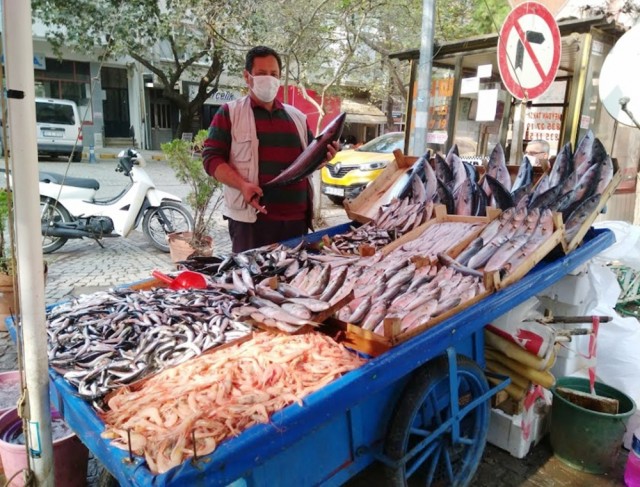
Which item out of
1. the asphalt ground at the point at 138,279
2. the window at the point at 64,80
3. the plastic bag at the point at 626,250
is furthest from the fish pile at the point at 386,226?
the window at the point at 64,80

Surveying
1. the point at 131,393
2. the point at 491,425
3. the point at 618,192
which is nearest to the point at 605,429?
the point at 491,425

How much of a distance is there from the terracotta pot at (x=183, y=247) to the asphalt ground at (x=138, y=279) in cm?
24

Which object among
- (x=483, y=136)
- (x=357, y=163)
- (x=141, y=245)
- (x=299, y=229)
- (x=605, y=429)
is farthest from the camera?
(x=357, y=163)

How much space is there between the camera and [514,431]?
10.8 ft

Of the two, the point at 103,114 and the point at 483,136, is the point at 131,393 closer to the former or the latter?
the point at 483,136

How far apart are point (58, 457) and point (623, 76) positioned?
230 inches

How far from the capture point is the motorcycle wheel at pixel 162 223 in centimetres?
733

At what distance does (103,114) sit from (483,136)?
2212 cm

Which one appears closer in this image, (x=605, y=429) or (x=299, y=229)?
(x=605, y=429)

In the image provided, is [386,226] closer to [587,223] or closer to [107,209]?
[587,223]

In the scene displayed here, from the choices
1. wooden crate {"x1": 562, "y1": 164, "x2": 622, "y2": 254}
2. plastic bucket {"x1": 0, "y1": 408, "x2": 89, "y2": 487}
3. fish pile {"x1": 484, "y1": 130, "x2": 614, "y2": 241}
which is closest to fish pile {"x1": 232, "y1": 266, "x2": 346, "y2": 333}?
plastic bucket {"x1": 0, "y1": 408, "x2": 89, "y2": 487}

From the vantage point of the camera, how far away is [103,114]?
1031 inches

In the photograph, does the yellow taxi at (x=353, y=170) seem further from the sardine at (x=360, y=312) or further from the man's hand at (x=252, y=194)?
the sardine at (x=360, y=312)

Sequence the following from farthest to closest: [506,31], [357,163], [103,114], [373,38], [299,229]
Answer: [103,114] → [373,38] → [357,163] → [506,31] → [299,229]
